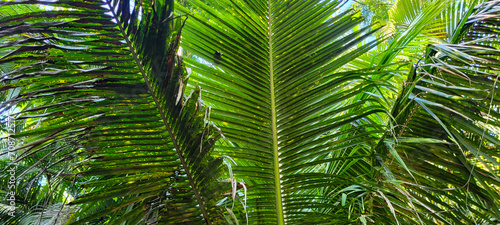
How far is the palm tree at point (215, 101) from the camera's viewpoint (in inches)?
26.9

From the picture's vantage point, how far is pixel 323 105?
3.09ft

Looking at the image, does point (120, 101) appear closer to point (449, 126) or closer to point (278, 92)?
point (278, 92)

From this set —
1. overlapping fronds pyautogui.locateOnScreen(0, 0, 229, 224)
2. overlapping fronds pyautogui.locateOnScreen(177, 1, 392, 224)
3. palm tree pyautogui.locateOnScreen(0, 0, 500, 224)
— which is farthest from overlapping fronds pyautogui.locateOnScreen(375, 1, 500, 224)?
overlapping fronds pyautogui.locateOnScreen(0, 0, 229, 224)

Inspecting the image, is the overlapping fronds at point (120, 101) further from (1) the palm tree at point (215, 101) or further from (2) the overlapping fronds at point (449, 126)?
(2) the overlapping fronds at point (449, 126)

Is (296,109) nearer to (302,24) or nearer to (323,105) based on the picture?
(323,105)

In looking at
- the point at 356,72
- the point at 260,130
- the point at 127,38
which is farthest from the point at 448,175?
the point at 127,38

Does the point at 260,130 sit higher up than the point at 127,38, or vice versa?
the point at 127,38

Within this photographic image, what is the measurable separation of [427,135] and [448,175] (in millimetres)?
126

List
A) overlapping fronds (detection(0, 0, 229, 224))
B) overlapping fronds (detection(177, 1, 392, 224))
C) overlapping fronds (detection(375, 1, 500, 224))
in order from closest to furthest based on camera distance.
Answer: overlapping fronds (detection(0, 0, 229, 224)) < overlapping fronds (detection(375, 1, 500, 224)) < overlapping fronds (detection(177, 1, 392, 224))

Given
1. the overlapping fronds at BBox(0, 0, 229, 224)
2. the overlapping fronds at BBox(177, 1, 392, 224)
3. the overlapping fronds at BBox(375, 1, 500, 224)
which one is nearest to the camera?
the overlapping fronds at BBox(0, 0, 229, 224)

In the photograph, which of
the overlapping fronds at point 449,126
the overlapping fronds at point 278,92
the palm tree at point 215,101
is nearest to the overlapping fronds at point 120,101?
the palm tree at point 215,101

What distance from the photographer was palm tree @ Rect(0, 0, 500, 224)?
68cm

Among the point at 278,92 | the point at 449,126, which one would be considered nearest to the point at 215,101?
the point at 278,92

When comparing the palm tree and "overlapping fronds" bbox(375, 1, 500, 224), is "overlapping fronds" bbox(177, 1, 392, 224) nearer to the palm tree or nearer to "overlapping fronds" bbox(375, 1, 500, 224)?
the palm tree
